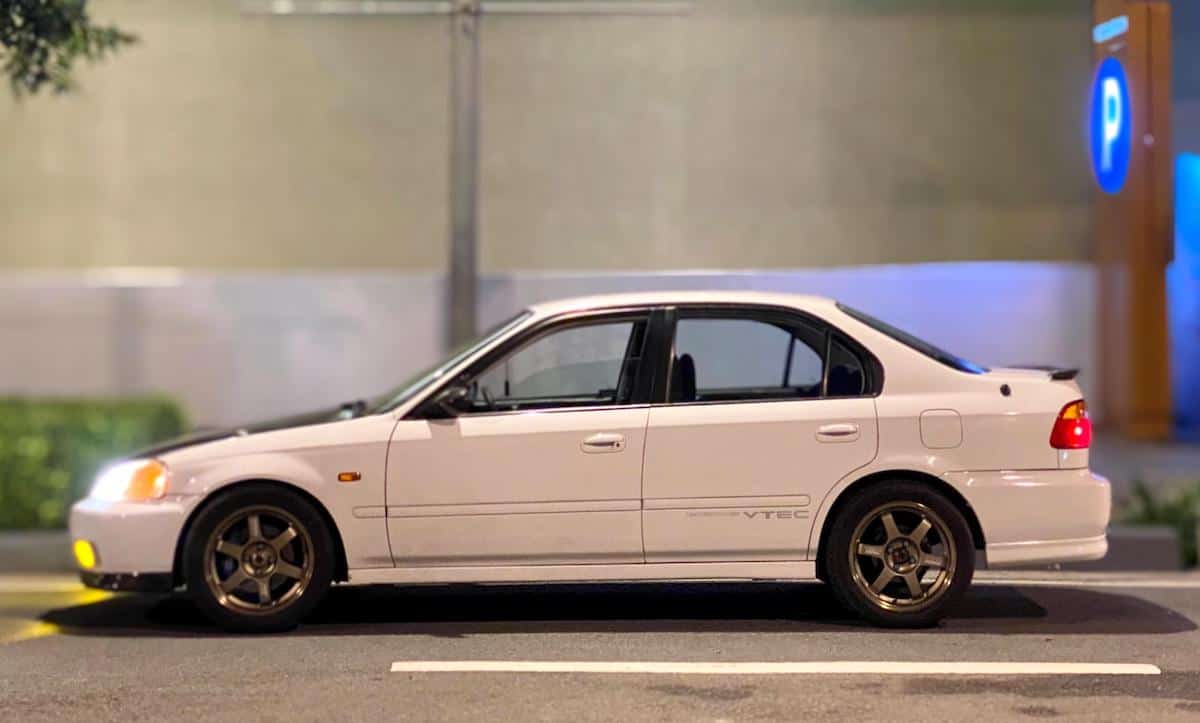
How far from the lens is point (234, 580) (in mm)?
A: 7441

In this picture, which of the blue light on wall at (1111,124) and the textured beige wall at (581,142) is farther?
the textured beige wall at (581,142)

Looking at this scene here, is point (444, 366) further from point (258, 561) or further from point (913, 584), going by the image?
point (913, 584)

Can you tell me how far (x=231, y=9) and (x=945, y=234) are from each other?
20.7 feet

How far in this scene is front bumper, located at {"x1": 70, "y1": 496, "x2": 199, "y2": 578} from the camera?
741 centimetres

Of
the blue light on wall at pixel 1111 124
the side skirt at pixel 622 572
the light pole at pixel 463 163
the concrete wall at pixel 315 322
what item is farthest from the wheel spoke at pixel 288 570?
the concrete wall at pixel 315 322

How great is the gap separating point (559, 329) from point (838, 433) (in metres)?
1.32

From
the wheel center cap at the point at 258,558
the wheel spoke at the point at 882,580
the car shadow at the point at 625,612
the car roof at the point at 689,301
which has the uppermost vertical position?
the car roof at the point at 689,301

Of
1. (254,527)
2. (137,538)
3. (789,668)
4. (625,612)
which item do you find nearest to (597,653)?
(789,668)

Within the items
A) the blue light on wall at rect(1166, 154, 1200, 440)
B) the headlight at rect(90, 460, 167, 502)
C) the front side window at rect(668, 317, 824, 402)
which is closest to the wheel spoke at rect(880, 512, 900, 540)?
the front side window at rect(668, 317, 824, 402)

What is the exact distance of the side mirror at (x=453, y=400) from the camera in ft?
24.3

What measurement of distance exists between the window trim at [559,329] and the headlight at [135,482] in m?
1.13

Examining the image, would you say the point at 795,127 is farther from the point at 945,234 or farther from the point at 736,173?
the point at 945,234

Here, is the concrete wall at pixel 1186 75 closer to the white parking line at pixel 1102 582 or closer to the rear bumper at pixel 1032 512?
the white parking line at pixel 1102 582

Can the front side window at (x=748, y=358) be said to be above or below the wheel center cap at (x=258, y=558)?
above
